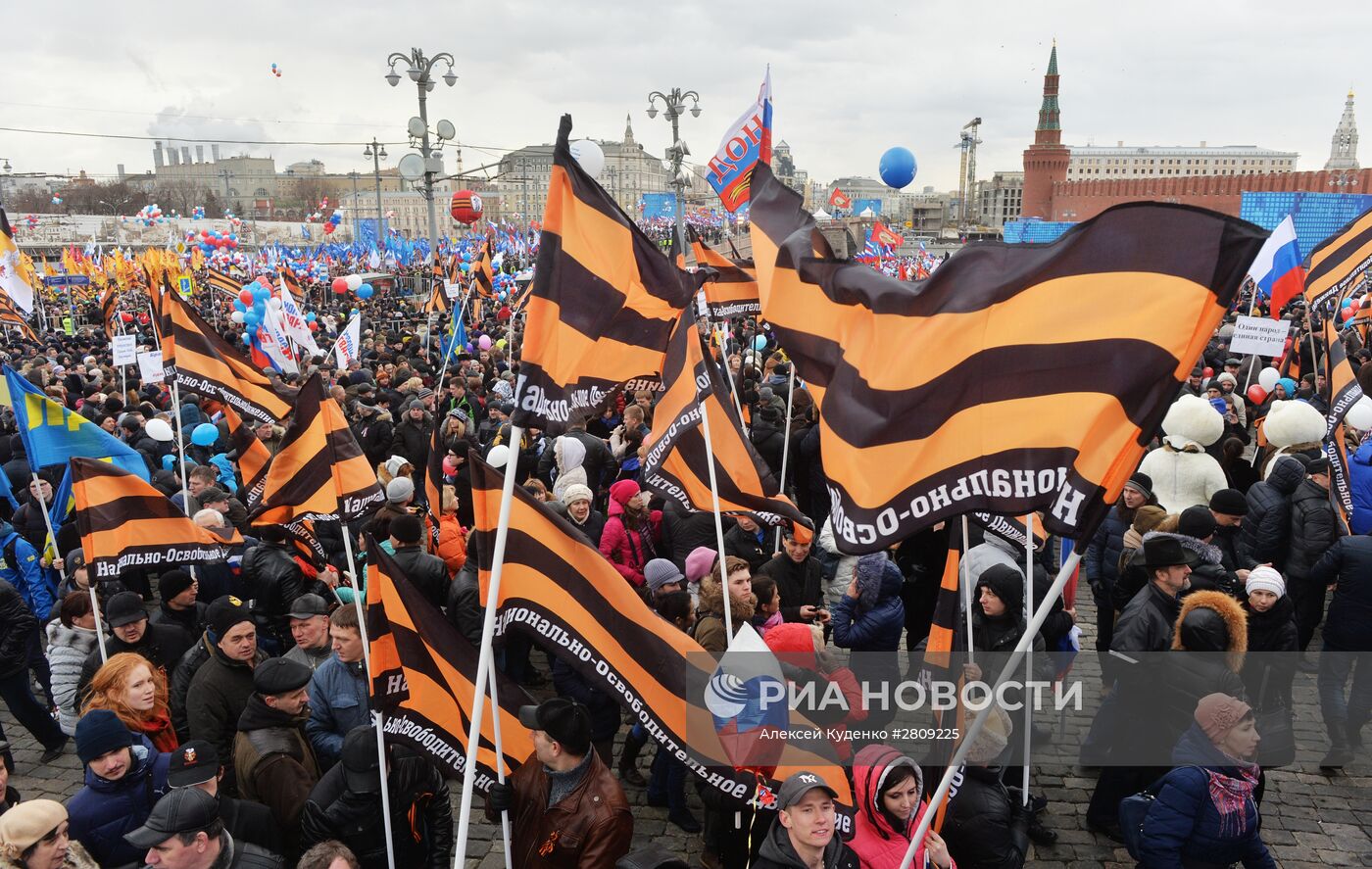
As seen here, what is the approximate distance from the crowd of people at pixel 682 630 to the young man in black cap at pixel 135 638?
2cm

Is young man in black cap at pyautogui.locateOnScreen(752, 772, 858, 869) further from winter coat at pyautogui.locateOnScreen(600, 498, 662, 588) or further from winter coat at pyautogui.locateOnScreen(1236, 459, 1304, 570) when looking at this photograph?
winter coat at pyautogui.locateOnScreen(1236, 459, 1304, 570)

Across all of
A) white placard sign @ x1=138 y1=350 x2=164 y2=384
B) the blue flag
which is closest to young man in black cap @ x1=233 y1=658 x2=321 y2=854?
the blue flag

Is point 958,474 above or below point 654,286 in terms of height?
below

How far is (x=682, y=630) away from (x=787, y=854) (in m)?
1.62

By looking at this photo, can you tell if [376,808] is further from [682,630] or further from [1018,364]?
[1018,364]

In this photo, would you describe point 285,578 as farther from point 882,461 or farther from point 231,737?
point 882,461

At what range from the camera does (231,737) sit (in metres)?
4.57

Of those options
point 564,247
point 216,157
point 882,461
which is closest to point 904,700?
point 882,461

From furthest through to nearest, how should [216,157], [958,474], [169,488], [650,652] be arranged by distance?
[216,157] → [169,488] → [650,652] → [958,474]

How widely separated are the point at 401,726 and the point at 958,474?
2.54m

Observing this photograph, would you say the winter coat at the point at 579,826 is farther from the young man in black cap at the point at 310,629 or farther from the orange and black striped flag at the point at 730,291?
the orange and black striped flag at the point at 730,291

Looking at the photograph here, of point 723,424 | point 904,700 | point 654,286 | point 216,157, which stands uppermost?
point 216,157

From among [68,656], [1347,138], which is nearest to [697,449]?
[68,656]

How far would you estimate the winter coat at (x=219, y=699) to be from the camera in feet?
14.6
